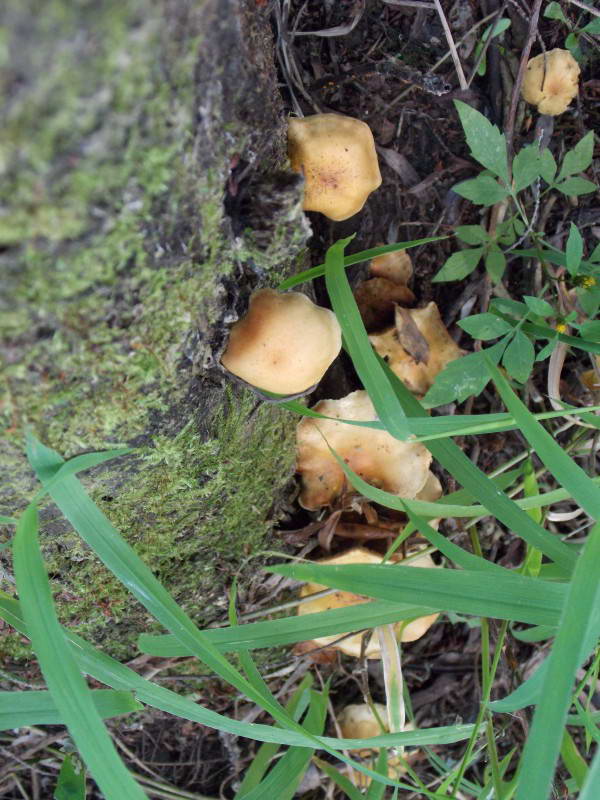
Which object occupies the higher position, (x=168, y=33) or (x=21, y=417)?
(x=168, y=33)

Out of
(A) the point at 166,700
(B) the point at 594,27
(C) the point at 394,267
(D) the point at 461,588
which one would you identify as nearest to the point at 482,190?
(C) the point at 394,267

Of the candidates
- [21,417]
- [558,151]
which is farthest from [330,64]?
[21,417]

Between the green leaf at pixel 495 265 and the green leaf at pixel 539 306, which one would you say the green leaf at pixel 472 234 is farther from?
the green leaf at pixel 539 306

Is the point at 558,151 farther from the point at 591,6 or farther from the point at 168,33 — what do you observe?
the point at 168,33

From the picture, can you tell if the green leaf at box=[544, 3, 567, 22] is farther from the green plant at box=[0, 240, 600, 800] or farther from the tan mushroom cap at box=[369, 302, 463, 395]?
the green plant at box=[0, 240, 600, 800]

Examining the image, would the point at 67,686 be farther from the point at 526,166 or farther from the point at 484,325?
the point at 526,166

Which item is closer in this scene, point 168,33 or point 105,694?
point 168,33
